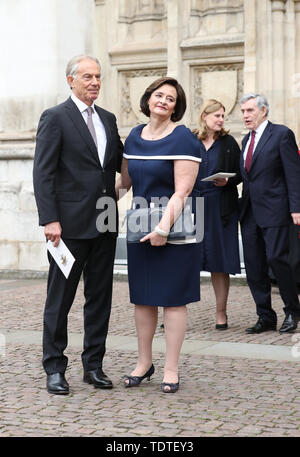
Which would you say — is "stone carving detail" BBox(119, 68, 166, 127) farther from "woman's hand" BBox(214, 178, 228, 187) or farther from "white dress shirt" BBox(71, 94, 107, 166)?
"white dress shirt" BBox(71, 94, 107, 166)

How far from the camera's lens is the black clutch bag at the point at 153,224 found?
537 cm

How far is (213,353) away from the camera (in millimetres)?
6496

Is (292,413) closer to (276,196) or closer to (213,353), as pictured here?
(213,353)

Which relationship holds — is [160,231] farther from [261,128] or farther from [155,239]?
[261,128]

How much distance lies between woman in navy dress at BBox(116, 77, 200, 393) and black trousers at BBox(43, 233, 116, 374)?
177 millimetres

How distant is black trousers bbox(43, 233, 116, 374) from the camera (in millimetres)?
5484

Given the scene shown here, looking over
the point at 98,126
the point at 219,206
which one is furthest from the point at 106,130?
→ the point at 219,206

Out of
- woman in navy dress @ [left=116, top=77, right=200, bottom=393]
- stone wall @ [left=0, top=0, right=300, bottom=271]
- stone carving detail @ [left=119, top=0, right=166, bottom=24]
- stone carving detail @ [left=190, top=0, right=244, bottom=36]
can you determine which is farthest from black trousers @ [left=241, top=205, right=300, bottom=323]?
stone carving detail @ [left=119, top=0, right=166, bottom=24]

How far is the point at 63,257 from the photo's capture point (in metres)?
5.40

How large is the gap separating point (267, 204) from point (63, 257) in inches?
95.5

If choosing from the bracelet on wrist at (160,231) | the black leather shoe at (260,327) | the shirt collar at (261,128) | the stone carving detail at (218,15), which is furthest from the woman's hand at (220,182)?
the stone carving detail at (218,15)

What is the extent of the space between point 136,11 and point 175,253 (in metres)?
7.88
